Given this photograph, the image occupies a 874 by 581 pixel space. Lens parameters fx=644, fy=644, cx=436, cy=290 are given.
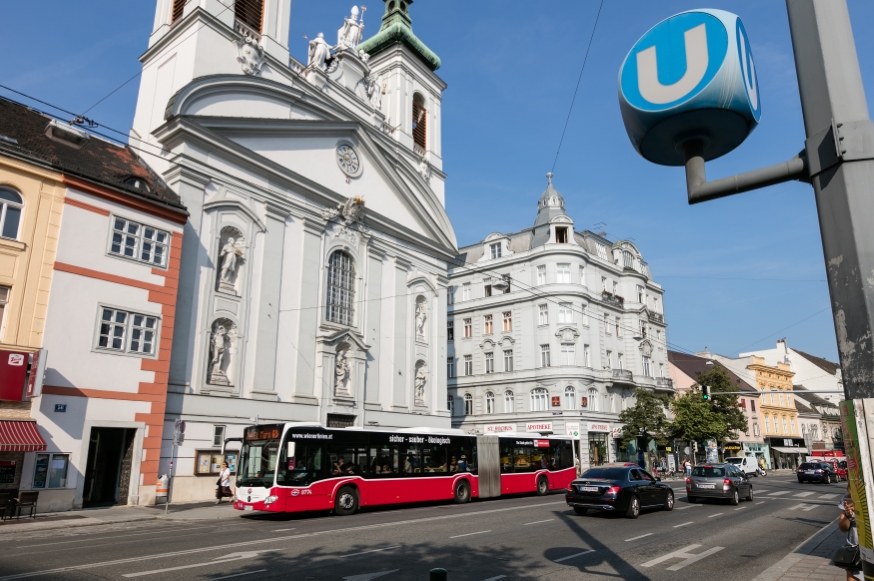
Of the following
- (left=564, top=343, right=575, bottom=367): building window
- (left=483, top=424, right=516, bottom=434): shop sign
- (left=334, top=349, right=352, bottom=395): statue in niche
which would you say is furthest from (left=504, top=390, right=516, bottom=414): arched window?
(left=334, top=349, right=352, bottom=395): statue in niche

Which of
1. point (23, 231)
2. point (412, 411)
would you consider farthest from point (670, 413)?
point (23, 231)

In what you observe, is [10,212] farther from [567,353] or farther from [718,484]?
[567,353]

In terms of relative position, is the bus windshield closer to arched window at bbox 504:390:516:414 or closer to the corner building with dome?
the corner building with dome

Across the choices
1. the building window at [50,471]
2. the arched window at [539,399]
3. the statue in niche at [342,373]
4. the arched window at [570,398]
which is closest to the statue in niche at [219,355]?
the statue in niche at [342,373]

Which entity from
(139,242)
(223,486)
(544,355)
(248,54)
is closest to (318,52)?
(248,54)

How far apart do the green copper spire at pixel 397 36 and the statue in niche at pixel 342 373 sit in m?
22.3

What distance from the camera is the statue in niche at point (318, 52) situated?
3626 cm

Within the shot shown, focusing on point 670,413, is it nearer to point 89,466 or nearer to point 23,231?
point 89,466

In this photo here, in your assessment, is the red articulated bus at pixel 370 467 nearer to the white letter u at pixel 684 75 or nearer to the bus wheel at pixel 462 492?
the bus wheel at pixel 462 492

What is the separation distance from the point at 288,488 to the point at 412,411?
61.2ft

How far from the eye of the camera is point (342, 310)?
34.7m

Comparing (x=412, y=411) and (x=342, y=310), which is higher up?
(x=342, y=310)

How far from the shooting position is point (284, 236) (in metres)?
31.6

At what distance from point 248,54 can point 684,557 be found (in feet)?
96.9
